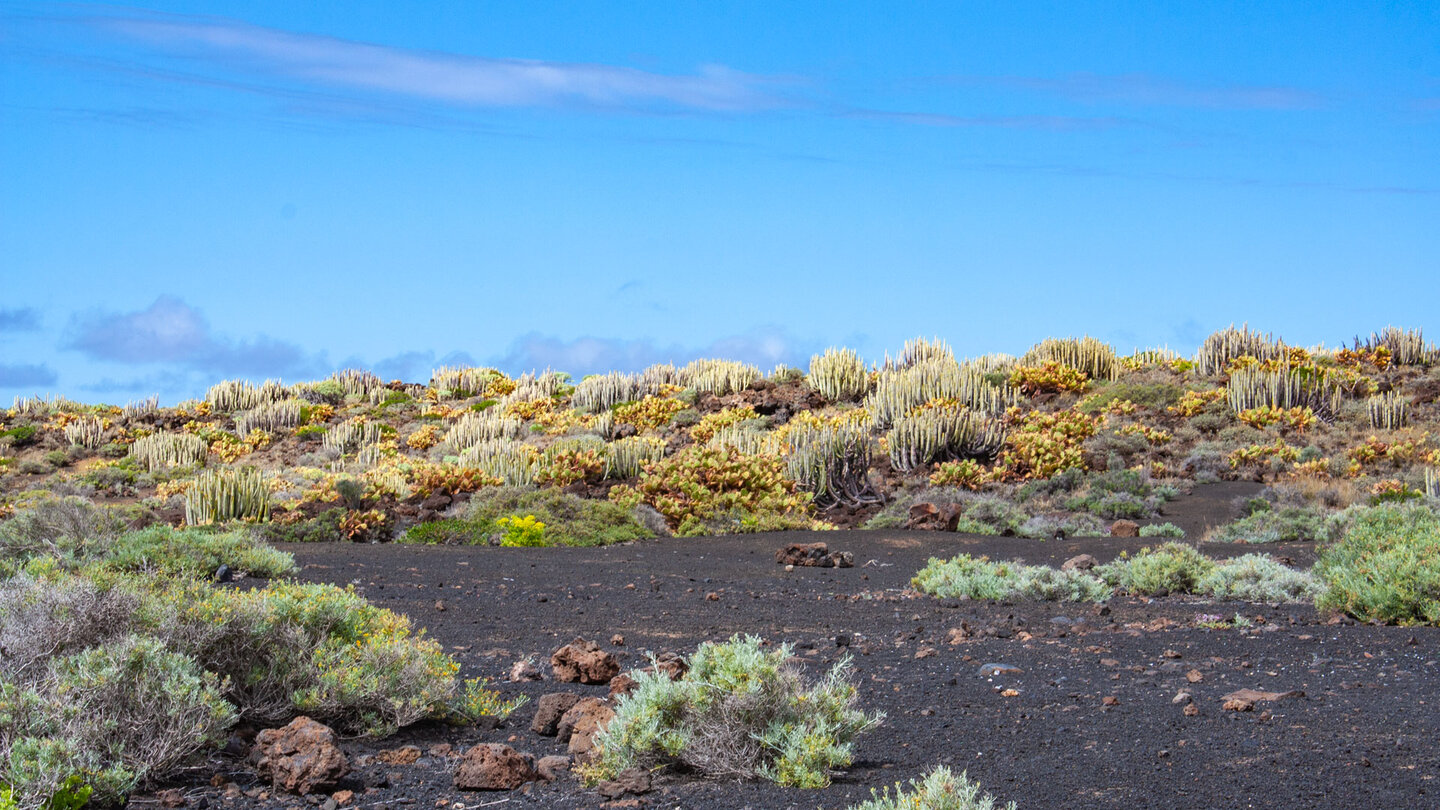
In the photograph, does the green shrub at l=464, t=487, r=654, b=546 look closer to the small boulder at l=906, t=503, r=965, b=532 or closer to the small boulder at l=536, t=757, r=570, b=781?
the small boulder at l=906, t=503, r=965, b=532

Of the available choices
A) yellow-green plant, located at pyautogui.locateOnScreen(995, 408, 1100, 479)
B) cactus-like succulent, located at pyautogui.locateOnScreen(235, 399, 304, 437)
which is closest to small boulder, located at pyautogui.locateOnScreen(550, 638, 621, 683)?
yellow-green plant, located at pyautogui.locateOnScreen(995, 408, 1100, 479)

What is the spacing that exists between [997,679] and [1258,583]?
4056 millimetres

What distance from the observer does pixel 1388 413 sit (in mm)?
21328

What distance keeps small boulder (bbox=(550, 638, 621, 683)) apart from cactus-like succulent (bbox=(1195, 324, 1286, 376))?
22887mm

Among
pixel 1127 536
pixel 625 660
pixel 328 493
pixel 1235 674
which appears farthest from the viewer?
pixel 328 493

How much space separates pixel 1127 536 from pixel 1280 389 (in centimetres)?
1082

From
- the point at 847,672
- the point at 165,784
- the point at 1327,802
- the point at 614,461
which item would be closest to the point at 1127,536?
the point at 614,461

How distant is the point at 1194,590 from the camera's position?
947cm

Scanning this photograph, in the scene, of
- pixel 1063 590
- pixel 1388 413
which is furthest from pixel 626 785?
pixel 1388 413

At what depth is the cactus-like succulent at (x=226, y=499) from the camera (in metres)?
15.7

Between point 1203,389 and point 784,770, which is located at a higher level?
point 1203,389

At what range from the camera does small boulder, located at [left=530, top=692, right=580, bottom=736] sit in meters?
5.18

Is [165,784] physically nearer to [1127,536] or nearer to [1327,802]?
[1327,802]

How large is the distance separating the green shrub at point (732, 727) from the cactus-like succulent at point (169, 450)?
23759mm
